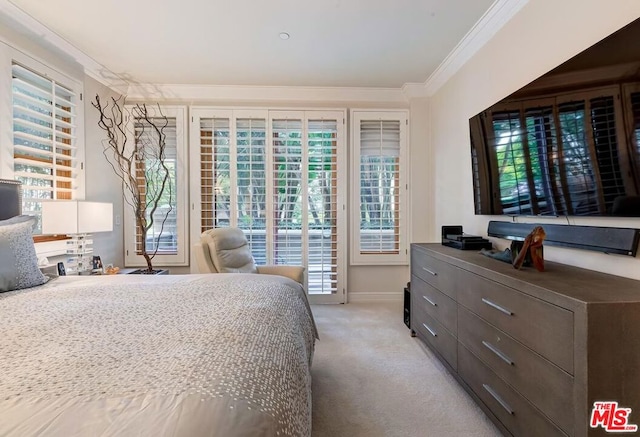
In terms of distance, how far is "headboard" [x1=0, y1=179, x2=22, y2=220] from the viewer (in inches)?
81.3

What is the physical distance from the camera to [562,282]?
1304mm

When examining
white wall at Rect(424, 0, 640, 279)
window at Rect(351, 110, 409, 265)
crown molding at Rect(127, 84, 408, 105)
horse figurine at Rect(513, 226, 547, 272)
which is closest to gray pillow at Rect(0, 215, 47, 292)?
crown molding at Rect(127, 84, 408, 105)

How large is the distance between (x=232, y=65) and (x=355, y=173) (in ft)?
5.73

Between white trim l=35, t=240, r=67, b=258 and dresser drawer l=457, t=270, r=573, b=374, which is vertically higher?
white trim l=35, t=240, r=67, b=258

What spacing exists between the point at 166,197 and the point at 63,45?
1624mm

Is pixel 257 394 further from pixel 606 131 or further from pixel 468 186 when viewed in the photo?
pixel 468 186

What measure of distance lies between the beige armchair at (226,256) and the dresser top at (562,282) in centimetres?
169

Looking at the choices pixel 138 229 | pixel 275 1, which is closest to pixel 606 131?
pixel 275 1

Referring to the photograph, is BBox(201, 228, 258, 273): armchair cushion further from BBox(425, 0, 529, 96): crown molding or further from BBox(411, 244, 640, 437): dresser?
BBox(425, 0, 529, 96): crown molding

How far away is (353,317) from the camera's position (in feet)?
10.7

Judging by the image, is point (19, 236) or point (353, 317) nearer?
point (19, 236)

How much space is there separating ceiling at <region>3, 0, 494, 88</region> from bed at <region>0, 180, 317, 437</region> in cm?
207

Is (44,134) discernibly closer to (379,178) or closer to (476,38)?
(379,178)

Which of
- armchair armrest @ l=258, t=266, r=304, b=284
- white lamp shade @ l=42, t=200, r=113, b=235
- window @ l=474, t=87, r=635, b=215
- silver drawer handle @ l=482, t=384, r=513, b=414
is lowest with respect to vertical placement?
→ silver drawer handle @ l=482, t=384, r=513, b=414
